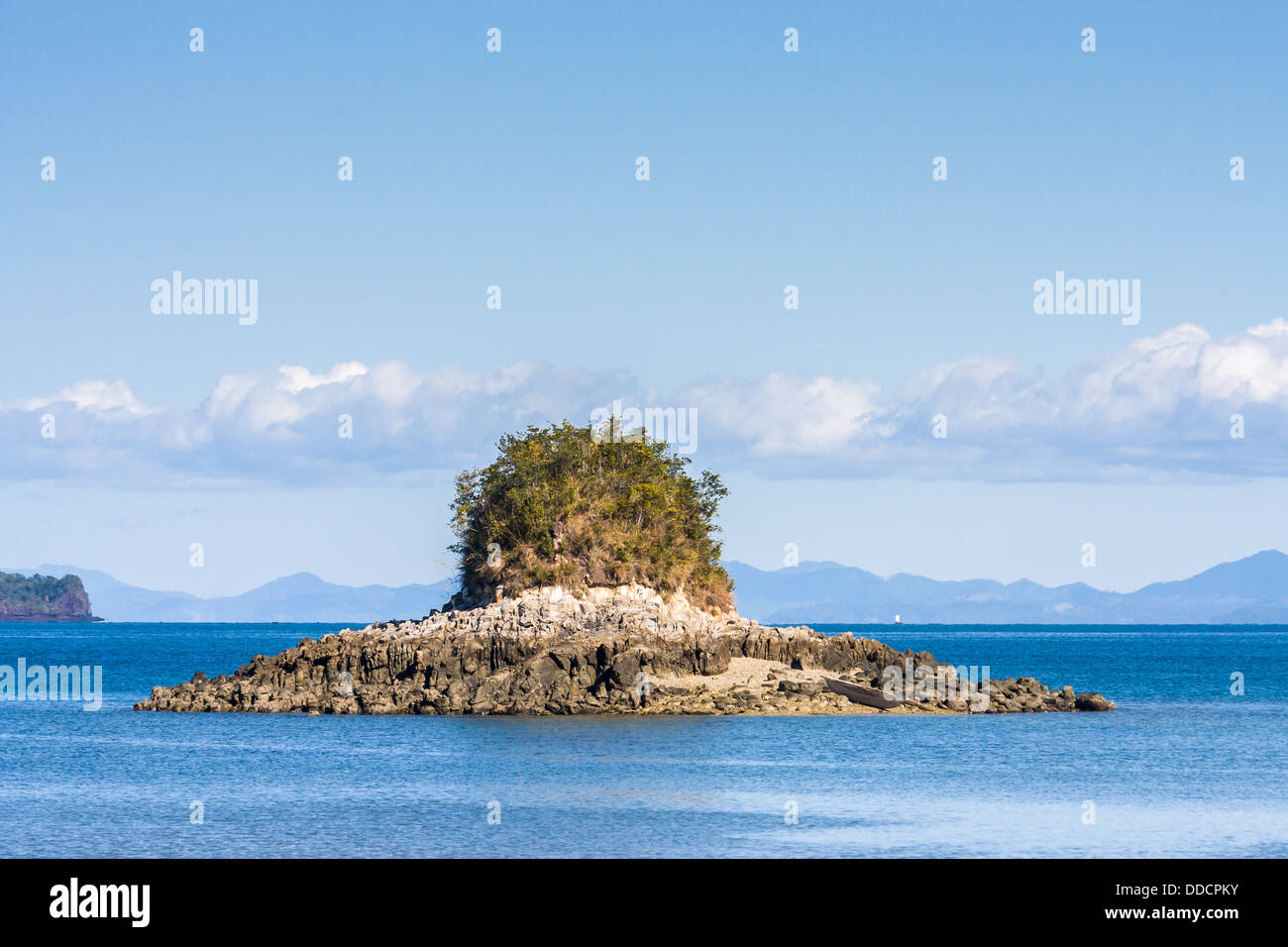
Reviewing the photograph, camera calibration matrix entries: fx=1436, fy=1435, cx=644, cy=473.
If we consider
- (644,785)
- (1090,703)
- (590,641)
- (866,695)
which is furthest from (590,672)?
(1090,703)

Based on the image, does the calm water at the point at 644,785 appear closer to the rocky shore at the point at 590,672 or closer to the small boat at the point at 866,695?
the small boat at the point at 866,695

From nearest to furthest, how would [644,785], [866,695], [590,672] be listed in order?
1. [644,785]
2. [590,672]
3. [866,695]

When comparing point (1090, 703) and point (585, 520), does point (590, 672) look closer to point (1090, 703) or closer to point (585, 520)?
point (585, 520)

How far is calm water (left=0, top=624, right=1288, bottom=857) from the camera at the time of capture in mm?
29578

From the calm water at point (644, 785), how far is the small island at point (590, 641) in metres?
2.46

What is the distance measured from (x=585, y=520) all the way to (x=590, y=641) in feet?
25.3

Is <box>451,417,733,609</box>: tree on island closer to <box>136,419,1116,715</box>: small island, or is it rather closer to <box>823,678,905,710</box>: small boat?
<box>136,419,1116,715</box>: small island

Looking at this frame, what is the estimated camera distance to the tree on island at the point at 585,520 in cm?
6500

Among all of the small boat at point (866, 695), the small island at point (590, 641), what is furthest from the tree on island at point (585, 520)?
the small boat at point (866, 695)

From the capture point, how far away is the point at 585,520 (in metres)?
65.4

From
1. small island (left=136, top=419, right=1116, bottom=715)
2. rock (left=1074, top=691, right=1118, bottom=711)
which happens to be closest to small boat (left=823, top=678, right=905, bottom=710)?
small island (left=136, top=419, right=1116, bottom=715)
